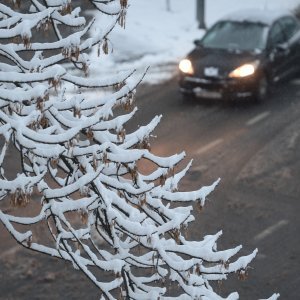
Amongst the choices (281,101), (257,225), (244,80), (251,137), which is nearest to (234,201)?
(257,225)

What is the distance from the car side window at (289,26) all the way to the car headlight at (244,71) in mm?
1890

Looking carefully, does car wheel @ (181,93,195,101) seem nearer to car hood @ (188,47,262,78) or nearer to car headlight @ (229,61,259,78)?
car hood @ (188,47,262,78)

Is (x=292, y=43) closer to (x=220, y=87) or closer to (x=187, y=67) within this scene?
(x=220, y=87)

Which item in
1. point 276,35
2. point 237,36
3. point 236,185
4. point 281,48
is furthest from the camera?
point 276,35

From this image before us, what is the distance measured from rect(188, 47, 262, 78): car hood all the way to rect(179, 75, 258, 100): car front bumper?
0.14 metres

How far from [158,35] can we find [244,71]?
7.01 m

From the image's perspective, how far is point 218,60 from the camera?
44.7 feet

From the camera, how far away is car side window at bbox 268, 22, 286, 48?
14.4m

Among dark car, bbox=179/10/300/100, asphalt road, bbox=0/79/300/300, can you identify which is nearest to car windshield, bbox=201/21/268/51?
dark car, bbox=179/10/300/100

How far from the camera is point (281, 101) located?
47.8 ft

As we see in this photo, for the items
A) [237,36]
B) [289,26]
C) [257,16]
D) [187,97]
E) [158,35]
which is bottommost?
[158,35]

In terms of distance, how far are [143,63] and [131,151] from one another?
13.7m

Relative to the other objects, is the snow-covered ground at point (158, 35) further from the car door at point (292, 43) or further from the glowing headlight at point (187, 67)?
the car door at point (292, 43)

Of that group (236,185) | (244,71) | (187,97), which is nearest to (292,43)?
(244,71)
